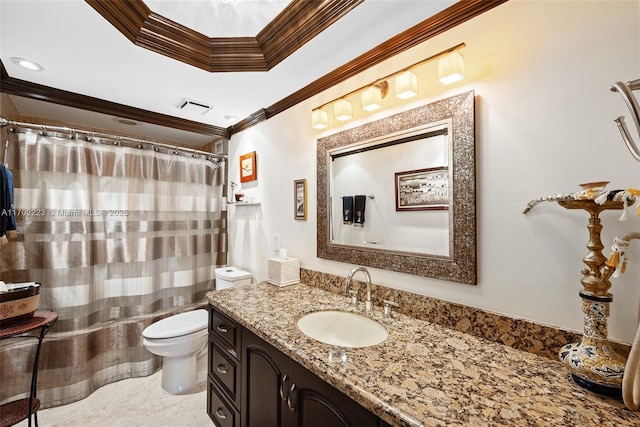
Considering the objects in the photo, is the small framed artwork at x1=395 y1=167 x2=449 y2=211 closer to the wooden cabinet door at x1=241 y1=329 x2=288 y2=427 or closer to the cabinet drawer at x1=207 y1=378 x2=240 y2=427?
the wooden cabinet door at x1=241 y1=329 x2=288 y2=427

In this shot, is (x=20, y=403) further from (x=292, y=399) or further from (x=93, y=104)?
(x=93, y=104)

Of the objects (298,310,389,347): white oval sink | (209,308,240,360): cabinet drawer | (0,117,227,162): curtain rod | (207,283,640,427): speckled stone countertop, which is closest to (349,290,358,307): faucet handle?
(298,310,389,347): white oval sink

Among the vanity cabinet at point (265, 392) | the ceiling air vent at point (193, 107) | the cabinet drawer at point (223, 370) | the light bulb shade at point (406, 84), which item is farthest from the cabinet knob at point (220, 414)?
the ceiling air vent at point (193, 107)

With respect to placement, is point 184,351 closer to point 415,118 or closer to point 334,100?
point 334,100

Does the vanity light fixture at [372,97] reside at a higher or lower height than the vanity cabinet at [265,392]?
higher

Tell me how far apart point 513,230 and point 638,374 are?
20.0 inches

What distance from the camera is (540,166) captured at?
38.7 inches

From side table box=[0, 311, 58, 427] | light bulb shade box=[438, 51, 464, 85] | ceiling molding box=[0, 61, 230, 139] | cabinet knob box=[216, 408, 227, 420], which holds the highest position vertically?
ceiling molding box=[0, 61, 230, 139]

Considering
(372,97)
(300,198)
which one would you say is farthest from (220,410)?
(372,97)

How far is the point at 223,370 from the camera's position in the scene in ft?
5.15

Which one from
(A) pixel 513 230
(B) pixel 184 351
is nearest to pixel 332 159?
(A) pixel 513 230

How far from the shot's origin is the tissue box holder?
1882 mm

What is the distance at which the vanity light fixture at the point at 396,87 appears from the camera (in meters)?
1.12

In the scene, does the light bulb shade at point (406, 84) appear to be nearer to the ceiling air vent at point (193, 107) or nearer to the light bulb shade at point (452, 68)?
the light bulb shade at point (452, 68)
